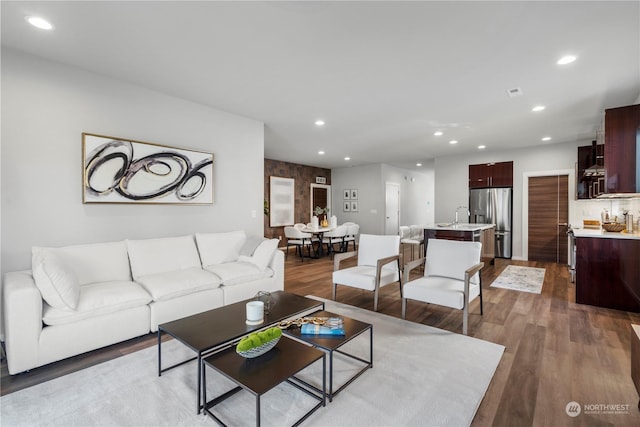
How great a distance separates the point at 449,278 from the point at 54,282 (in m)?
3.62

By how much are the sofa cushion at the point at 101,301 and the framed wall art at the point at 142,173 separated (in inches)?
39.4

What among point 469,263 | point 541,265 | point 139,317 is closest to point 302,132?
point 469,263

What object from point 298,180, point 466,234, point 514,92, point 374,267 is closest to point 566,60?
point 514,92

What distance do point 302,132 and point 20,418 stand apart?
4.83 meters

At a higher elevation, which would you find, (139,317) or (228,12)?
(228,12)

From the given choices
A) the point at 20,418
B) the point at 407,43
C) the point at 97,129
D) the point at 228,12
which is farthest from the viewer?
the point at 97,129

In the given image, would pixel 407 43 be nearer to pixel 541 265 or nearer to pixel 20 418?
pixel 20 418

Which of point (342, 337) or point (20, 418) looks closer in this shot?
point (20, 418)

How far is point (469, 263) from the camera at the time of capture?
3275mm

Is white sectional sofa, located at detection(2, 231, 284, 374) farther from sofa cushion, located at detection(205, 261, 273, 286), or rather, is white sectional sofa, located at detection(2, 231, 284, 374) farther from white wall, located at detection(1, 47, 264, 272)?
white wall, located at detection(1, 47, 264, 272)

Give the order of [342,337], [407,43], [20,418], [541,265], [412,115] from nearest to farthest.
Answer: [20,418]
[342,337]
[407,43]
[412,115]
[541,265]

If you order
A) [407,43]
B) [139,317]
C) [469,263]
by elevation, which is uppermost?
[407,43]

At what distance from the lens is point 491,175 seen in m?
7.30

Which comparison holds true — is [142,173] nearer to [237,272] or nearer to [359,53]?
[237,272]
